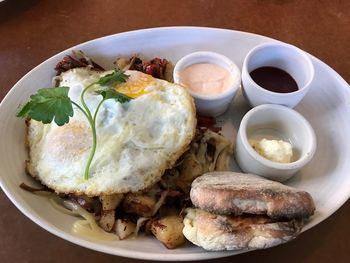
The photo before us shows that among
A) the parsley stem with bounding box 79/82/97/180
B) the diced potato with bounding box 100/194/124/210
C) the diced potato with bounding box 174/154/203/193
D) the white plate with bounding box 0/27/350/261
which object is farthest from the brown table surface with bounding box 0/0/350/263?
the diced potato with bounding box 174/154/203/193

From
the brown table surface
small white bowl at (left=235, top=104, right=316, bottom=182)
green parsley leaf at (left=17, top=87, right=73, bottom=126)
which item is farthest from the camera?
the brown table surface

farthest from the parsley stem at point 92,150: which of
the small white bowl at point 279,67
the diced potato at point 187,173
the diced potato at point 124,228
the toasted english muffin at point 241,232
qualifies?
the small white bowl at point 279,67

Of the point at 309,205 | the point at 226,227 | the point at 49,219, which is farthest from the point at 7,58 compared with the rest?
the point at 309,205

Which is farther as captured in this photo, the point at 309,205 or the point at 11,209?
the point at 11,209

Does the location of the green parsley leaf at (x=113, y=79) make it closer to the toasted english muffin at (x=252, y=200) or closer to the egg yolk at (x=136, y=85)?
the egg yolk at (x=136, y=85)

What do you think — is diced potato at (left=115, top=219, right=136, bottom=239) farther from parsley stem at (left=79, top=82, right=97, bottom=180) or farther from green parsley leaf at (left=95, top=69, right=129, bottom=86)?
green parsley leaf at (left=95, top=69, right=129, bottom=86)

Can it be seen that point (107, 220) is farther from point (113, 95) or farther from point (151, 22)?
point (151, 22)

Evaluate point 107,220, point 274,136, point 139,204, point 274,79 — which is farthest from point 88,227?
point 274,79

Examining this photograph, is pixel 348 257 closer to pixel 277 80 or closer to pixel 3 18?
pixel 277 80
